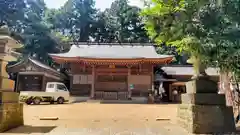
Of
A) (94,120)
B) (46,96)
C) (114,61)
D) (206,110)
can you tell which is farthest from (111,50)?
(206,110)

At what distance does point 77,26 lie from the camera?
42.9 meters

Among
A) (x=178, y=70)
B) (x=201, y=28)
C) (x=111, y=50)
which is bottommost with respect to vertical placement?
(x=201, y=28)

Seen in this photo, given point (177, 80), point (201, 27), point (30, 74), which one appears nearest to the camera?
point (201, 27)

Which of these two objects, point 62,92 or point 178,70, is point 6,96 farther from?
point 178,70

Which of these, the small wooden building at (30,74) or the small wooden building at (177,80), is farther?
the small wooden building at (177,80)

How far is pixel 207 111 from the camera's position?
562cm

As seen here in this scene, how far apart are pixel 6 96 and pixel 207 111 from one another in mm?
5403

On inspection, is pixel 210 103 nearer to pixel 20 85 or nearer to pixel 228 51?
pixel 228 51

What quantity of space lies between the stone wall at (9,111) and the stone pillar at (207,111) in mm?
4938

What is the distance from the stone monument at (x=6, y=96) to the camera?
5929 mm

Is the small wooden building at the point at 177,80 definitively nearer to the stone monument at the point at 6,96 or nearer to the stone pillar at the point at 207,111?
the stone pillar at the point at 207,111

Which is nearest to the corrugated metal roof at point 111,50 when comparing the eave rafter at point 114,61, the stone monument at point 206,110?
the eave rafter at point 114,61

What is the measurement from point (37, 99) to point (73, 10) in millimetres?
30540

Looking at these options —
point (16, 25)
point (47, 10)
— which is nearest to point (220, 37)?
point (16, 25)
